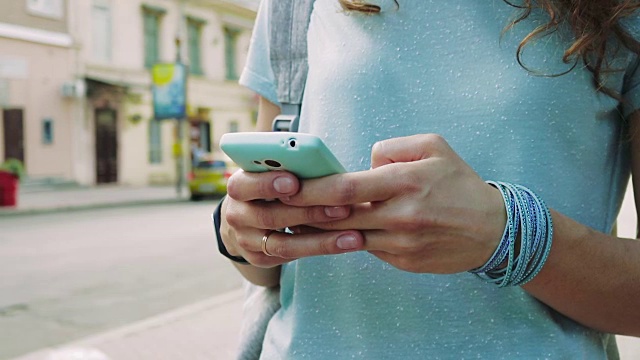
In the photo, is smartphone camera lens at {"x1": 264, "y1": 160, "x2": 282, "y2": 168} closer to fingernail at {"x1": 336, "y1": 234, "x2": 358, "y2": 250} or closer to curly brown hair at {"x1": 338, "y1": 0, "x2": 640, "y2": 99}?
fingernail at {"x1": 336, "y1": 234, "x2": 358, "y2": 250}

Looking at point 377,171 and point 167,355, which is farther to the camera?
point 167,355

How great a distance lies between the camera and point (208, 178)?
14.8m

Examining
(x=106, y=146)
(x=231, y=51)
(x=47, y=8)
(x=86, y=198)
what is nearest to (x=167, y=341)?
(x=86, y=198)

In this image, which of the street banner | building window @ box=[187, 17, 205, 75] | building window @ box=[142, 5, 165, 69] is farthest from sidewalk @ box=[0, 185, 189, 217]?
building window @ box=[187, 17, 205, 75]

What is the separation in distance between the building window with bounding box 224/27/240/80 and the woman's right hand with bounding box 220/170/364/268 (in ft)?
74.0

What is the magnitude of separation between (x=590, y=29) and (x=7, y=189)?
12509mm

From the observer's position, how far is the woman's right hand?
64 centimetres

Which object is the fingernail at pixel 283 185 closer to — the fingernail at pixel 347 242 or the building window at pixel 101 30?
the fingernail at pixel 347 242

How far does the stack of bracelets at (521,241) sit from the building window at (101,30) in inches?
723

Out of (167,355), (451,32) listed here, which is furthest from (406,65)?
(167,355)

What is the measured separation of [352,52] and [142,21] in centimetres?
1952

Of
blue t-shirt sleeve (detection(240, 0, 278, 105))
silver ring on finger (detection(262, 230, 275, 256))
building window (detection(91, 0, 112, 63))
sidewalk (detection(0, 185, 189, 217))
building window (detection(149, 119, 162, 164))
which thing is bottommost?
sidewalk (detection(0, 185, 189, 217))

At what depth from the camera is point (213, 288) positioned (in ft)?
18.1

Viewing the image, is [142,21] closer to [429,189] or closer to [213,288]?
[213,288]
